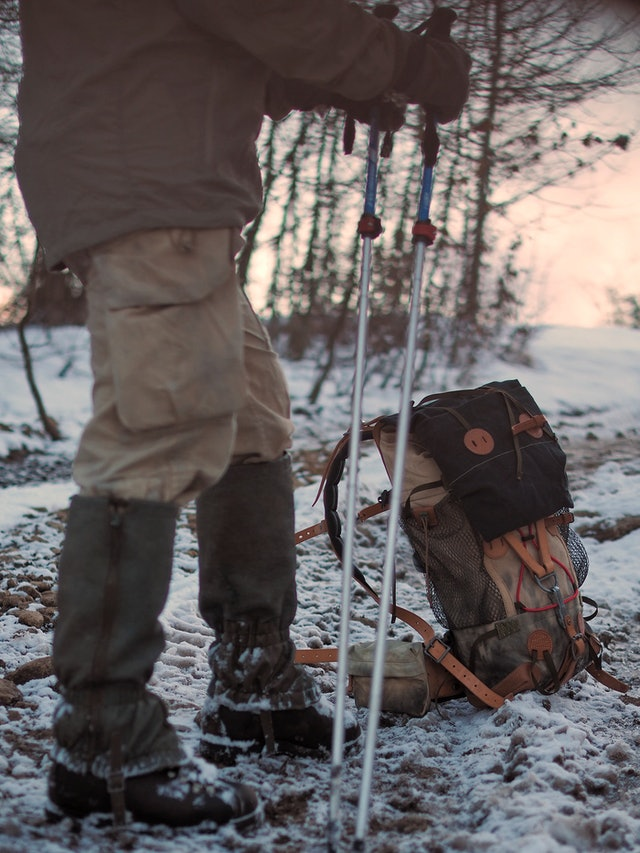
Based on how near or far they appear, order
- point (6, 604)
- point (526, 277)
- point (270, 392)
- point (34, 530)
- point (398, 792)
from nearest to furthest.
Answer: point (398, 792) → point (270, 392) → point (6, 604) → point (34, 530) → point (526, 277)

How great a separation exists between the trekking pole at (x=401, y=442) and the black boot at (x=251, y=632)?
1.01 ft

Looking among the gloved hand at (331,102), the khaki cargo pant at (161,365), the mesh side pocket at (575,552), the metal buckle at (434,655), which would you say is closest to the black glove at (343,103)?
the gloved hand at (331,102)

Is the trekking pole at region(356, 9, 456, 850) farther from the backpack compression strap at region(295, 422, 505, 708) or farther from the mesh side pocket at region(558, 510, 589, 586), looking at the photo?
the mesh side pocket at region(558, 510, 589, 586)

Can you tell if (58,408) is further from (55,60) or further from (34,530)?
(55,60)

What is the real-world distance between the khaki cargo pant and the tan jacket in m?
0.06

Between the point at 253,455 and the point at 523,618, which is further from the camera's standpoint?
the point at 523,618

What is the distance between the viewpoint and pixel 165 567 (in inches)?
58.3

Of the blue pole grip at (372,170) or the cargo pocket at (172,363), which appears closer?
the cargo pocket at (172,363)

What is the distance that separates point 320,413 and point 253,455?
29.3ft

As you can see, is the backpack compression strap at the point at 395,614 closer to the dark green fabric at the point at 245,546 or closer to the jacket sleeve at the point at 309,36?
the dark green fabric at the point at 245,546

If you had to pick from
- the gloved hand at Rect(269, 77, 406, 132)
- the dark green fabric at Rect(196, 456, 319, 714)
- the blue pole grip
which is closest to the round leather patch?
the dark green fabric at Rect(196, 456, 319, 714)

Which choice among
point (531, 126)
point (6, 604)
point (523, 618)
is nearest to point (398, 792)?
point (523, 618)

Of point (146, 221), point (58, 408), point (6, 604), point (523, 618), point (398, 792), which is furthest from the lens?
point (58, 408)

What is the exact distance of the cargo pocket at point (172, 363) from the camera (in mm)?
1404
